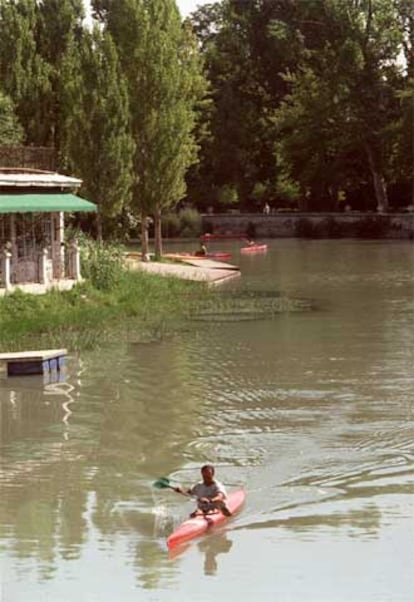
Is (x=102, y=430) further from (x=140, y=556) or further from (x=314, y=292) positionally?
(x=314, y=292)

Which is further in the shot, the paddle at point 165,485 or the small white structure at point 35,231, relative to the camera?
the small white structure at point 35,231

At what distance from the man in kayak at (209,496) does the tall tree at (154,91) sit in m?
40.1

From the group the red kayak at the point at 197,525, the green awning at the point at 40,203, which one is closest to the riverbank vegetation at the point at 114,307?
the green awning at the point at 40,203

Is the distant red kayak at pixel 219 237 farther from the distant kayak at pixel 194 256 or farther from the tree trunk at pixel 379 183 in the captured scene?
the distant kayak at pixel 194 256

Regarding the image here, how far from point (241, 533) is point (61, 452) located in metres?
5.41

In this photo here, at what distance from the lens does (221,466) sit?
2170 cm

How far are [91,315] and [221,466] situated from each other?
1727cm

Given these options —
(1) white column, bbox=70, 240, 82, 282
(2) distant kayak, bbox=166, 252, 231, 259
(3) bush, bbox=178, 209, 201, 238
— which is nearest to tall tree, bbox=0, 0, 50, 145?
(2) distant kayak, bbox=166, 252, 231, 259

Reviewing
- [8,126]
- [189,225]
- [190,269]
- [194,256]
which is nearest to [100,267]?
[8,126]

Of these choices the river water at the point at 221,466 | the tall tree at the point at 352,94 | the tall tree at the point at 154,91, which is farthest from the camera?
the tall tree at the point at 352,94

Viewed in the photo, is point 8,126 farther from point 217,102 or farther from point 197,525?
point 217,102

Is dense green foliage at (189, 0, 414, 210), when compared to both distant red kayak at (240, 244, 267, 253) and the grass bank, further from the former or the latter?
the grass bank

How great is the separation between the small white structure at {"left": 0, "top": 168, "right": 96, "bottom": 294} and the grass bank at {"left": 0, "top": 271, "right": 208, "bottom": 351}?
2.67 feet

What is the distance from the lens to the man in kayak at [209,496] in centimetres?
1823
